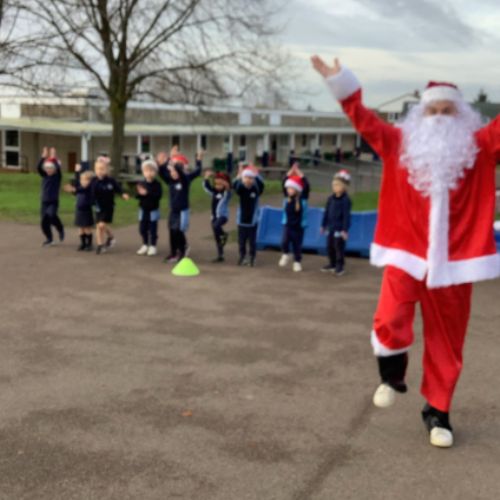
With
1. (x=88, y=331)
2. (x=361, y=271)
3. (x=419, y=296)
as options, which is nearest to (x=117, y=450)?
(x=419, y=296)

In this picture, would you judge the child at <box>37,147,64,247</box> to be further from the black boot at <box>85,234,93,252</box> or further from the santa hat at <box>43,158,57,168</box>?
the black boot at <box>85,234,93,252</box>

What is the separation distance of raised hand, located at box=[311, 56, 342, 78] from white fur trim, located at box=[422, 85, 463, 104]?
0.60 m

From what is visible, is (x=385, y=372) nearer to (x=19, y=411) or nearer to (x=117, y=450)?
(x=117, y=450)

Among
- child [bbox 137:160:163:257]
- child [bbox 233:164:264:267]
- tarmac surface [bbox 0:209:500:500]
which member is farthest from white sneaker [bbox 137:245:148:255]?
tarmac surface [bbox 0:209:500:500]

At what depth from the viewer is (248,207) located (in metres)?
10.7

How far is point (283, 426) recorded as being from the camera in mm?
4562

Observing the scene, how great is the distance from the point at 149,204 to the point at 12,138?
30783 mm

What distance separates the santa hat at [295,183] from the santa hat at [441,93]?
19.9 feet

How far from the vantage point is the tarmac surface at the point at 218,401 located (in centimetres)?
381

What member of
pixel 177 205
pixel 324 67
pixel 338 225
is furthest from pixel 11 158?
pixel 324 67

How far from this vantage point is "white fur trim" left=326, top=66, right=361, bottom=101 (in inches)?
171

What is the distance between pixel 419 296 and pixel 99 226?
8068 mm

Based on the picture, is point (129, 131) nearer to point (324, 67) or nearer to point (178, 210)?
point (178, 210)

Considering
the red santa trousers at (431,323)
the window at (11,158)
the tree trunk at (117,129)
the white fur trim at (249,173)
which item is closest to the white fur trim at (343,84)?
the red santa trousers at (431,323)
